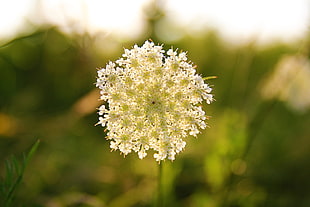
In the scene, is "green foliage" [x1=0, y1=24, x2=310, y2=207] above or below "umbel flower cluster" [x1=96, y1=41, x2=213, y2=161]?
above

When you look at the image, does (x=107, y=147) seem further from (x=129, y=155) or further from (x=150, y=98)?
(x=150, y=98)

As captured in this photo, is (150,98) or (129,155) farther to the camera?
(129,155)

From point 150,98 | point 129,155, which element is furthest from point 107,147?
point 150,98

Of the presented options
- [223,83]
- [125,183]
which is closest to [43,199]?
[125,183]

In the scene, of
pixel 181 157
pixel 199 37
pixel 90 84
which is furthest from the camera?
pixel 199 37

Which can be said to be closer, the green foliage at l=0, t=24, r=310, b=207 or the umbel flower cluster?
the umbel flower cluster

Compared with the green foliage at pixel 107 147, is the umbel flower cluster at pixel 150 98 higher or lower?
lower

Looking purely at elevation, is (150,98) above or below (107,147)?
below

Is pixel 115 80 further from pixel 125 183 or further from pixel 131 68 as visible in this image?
pixel 125 183
